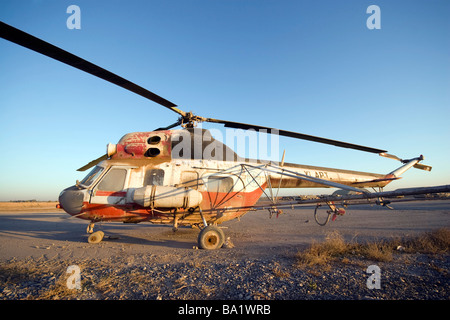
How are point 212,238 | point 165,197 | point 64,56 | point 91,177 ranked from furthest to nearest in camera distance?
point 91,177, point 212,238, point 165,197, point 64,56

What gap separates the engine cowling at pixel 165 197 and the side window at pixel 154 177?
32.4 inches

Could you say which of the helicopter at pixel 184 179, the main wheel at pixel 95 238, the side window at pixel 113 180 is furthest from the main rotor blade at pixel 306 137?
the main wheel at pixel 95 238

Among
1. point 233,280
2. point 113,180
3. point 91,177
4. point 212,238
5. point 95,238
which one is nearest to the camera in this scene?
point 233,280

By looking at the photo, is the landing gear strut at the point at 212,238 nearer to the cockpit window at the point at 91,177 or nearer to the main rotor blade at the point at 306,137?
the main rotor blade at the point at 306,137

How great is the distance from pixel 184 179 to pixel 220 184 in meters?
1.52

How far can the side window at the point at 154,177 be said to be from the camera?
7789 mm

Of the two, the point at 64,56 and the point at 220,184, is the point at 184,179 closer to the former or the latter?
the point at 220,184

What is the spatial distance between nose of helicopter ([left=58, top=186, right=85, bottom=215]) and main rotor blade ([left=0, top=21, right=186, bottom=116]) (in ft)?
15.2

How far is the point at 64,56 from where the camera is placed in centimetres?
488

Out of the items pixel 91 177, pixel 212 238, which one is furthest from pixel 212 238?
pixel 91 177

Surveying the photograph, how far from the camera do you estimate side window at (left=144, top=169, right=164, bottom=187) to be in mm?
7789

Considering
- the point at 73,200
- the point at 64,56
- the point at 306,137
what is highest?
the point at 64,56
